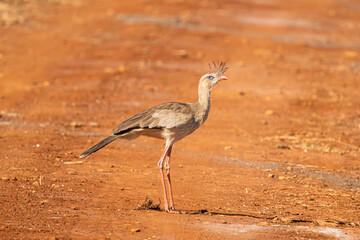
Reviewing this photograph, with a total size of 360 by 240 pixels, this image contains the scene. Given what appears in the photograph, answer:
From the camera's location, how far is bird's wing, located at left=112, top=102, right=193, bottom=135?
6.05 metres

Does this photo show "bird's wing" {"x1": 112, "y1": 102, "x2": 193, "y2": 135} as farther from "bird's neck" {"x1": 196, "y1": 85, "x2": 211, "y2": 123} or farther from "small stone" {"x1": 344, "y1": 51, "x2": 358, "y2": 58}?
"small stone" {"x1": 344, "y1": 51, "x2": 358, "y2": 58}

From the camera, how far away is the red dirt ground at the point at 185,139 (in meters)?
5.84

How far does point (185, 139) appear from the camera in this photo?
9.23 meters

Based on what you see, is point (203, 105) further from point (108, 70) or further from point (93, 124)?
point (108, 70)

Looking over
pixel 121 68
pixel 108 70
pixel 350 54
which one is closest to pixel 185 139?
pixel 108 70

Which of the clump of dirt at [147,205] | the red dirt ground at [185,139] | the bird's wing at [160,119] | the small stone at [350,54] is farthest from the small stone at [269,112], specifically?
the small stone at [350,54]

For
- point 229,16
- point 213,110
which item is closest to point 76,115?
point 213,110

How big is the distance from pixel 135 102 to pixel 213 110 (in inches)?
58.6

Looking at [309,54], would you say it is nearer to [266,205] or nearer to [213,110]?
[213,110]

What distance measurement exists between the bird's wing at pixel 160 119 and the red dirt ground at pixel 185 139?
0.82 m

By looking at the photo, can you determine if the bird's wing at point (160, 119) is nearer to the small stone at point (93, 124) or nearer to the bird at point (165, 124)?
the bird at point (165, 124)

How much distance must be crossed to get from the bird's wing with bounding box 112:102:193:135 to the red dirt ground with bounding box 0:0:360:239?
Result: 819 millimetres

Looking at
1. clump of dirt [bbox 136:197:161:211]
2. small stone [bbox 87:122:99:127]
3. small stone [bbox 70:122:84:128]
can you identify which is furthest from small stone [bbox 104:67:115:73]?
clump of dirt [bbox 136:197:161:211]

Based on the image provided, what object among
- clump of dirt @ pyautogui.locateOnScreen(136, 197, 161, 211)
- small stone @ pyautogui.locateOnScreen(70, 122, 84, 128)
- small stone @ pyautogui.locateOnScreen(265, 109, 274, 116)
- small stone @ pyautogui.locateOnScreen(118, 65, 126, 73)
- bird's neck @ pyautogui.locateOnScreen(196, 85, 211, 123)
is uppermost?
bird's neck @ pyautogui.locateOnScreen(196, 85, 211, 123)
